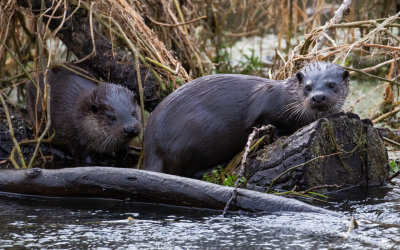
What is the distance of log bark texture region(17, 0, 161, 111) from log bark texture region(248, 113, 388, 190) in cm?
143

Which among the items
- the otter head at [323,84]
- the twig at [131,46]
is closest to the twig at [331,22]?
the otter head at [323,84]

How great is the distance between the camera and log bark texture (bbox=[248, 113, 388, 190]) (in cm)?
382

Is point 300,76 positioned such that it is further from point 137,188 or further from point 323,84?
point 137,188

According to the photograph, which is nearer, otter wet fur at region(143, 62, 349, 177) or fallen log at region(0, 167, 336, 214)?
fallen log at region(0, 167, 336, 214)

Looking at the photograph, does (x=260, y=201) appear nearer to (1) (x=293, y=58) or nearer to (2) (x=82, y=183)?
(2) (x=82, y=183)

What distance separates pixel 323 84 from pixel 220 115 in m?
0.64

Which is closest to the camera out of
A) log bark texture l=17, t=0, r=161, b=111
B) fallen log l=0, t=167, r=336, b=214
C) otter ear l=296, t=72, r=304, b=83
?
fallen log l=0, t=167, r=336, b=214

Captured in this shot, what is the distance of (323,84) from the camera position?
3.95 metres

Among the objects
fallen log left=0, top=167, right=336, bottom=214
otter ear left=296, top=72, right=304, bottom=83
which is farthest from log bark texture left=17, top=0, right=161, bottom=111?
fallen log left=0, top=167, right=336, bottom=214

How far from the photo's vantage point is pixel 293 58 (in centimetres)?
475

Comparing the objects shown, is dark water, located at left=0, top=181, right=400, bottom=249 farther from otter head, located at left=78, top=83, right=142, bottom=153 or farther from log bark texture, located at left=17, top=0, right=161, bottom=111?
log bark texture, located at left=17, top=0, right=161, bottom=111

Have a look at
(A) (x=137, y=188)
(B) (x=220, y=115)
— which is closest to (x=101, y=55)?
(B) (x=220, y=115)

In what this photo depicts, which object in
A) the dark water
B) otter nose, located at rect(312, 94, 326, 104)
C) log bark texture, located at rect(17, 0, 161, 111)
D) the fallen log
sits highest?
log bark texture, located at rect(17, 0, 161, 111)

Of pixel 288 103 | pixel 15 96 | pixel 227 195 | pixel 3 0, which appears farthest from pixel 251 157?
pixel 15 96
